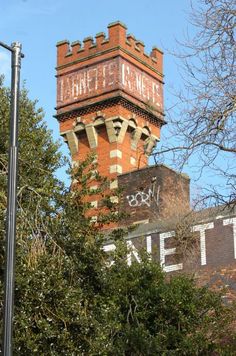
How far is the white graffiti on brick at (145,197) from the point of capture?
32031mm

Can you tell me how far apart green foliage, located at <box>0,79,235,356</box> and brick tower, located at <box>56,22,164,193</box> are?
16.7 metres

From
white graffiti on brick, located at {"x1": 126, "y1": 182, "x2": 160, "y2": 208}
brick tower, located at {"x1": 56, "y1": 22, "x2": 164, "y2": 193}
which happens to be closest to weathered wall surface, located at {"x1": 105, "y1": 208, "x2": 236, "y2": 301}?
white graffiti on brick, located at {"x1": 126, "y1": 182, "x2": 160, "y2": 208}

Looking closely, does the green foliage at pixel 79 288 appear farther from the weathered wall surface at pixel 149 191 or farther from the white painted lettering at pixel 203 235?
the weathered wall surface at pixel 149 191

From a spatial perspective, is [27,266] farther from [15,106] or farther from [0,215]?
[15,106]

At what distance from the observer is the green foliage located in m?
14.2

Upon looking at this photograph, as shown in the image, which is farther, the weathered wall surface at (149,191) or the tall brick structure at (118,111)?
the tall brick structure at (118,111)

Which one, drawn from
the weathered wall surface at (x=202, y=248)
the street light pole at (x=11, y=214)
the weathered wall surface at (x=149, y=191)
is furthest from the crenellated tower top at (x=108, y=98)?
the street light pole at (x=11, y=214)

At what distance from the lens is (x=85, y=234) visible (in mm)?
16734

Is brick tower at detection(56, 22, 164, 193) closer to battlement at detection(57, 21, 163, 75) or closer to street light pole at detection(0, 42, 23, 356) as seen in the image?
battlement at detection(57, 21, 163, 75)

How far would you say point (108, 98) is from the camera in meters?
36.6

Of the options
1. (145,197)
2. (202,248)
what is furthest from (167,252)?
(145,197)

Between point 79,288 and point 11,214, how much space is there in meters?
5.96

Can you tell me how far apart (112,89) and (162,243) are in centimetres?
1334

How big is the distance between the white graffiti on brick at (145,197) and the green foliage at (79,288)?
12122 millimetres
